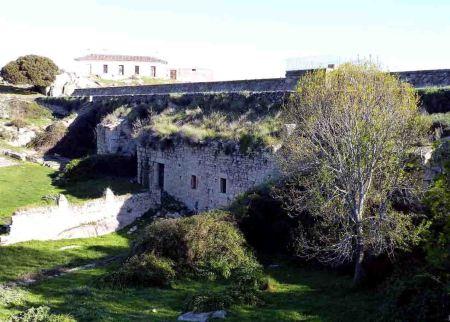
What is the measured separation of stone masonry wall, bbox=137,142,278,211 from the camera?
69.8 feet

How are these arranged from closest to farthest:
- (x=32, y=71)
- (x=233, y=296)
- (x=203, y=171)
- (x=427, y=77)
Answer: (x=233, y=296) → (x=427, y=77) → (x=203, y=171) → (x=32, y=71)

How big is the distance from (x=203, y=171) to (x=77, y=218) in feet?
20.4

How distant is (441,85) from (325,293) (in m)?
12.4

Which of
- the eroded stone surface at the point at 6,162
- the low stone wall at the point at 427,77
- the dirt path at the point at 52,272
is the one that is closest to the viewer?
the dirt path at the point at 52,272

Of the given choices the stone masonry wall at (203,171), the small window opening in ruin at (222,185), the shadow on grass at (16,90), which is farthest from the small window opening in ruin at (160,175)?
the shadow on grass at (16,90)

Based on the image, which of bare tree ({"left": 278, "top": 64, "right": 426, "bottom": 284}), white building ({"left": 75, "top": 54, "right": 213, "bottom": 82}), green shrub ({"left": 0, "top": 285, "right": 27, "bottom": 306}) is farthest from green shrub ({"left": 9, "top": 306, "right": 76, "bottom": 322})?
white building ({"left": 75, "top": 54, "right": 213, "bottom": 82})

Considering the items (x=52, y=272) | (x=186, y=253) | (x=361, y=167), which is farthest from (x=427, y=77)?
(x=52, y=272)

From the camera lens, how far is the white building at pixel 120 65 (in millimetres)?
70125

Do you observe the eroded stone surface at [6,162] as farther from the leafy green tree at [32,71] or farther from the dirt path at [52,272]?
the leafy green tree at [32,71]

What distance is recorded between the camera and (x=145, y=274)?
14.7 meters

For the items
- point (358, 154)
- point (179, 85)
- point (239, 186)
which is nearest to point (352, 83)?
point (358, 154)

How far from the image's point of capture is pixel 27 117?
4938cm

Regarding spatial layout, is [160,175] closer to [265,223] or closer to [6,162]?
[265,223]

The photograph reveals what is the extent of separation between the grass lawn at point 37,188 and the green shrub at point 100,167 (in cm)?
90
